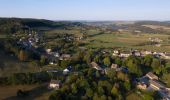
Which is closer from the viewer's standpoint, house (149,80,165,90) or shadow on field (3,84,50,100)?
shadow on field (3,84,50,100)

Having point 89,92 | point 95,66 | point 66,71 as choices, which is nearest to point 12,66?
point 66,71

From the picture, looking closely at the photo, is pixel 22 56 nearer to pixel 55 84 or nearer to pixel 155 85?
pixel 55 84

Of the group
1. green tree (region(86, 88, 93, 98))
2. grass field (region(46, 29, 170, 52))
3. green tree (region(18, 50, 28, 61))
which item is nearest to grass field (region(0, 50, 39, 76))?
green tree (region(18, 50, 28, 61))

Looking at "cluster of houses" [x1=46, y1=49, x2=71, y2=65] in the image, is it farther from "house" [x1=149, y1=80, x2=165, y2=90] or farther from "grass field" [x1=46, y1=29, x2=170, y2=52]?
"house" [x1=149, y1=80, x2=165, y2=90]

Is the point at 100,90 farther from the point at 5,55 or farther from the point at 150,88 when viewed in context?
the point at 5,55

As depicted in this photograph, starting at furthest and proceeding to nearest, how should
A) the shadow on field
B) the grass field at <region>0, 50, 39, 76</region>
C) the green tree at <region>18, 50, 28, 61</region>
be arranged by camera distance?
the green tree at <region>18, 50, 28, 61</region> < the grass field at <region>0, 50, 39, 76</region> < the shadow on field

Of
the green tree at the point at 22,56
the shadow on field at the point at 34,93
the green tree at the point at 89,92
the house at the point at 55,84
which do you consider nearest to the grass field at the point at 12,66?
the green tree at the point at 22,56

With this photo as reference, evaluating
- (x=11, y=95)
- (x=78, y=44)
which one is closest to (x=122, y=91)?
(x=11, y=95)

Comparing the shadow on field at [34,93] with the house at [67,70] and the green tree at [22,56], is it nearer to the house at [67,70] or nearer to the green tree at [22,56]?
the house at [67,70]
